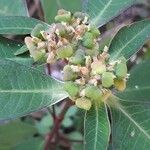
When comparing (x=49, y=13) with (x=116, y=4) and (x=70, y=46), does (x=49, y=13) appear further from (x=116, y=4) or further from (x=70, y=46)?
(x=70, y=46)

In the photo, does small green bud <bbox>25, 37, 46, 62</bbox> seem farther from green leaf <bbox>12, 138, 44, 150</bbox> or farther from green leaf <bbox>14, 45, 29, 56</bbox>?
green leaf <bbox>12, 138, 44, 150</bbox>

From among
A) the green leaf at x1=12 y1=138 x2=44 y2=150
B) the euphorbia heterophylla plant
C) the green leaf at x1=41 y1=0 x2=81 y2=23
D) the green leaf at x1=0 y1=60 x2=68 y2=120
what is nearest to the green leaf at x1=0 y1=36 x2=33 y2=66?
the euphorbia heterophylla plant

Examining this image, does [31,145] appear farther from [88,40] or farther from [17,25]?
[88,40]

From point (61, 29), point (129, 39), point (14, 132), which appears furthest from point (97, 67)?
point (14, 132)

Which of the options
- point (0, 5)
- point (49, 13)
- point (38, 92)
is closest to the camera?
point (38, 92)

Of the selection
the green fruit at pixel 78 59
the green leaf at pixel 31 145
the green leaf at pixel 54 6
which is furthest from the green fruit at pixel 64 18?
the green leaf at pixel 31 145

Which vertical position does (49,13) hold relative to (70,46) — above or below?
above

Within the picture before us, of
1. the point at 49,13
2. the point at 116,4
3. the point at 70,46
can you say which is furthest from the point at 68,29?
the point at 49,13
